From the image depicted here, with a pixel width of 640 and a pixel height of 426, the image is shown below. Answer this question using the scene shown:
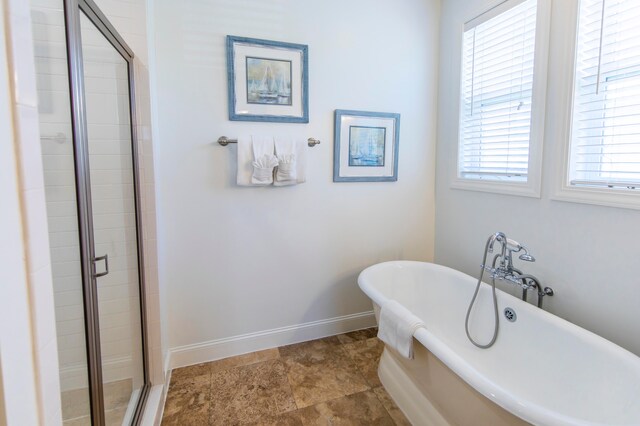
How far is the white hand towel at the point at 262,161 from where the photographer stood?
80.8 inches

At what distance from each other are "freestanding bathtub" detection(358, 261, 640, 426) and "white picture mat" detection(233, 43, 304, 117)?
126 cm

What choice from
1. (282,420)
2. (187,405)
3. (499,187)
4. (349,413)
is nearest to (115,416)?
(187,405)

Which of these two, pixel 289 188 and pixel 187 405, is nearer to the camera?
pixel 187 405

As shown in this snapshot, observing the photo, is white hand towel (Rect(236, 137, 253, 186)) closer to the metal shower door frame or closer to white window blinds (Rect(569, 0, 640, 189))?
the metal shower door frame

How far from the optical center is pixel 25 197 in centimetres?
59

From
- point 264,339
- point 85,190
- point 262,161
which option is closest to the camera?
point 85,190

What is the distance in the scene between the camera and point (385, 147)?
2.51 metres

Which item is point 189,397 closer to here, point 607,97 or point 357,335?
point 357,335

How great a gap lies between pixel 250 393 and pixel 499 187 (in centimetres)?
204

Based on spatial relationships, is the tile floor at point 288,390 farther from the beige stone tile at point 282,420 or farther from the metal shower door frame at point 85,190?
the metal shower door frame at point 85,190

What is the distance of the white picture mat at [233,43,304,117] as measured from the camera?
6.81ft

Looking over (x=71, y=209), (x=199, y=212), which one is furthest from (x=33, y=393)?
(x=199, y=212)

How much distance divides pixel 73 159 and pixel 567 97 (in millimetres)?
2245

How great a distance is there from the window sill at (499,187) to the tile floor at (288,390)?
1.36m
